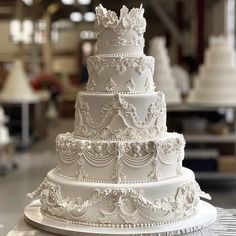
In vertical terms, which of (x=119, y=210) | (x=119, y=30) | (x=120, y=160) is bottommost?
(x=119, y=210)

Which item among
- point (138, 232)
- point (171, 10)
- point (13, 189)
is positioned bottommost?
point (13, 189)

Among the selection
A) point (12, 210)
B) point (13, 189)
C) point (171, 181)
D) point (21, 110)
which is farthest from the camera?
point (21, 110)

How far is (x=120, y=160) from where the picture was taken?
147 inches

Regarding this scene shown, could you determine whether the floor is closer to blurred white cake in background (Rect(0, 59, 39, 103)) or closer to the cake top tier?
blurred white cake in background (Rect(0, 59, 39, 103))

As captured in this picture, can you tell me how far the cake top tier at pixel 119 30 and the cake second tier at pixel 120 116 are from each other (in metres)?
0.31

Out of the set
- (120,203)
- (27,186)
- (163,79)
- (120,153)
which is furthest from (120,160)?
(163,79)

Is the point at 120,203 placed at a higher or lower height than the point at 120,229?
higher

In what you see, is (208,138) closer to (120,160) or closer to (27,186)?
(27,186)

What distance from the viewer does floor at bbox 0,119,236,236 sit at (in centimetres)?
725

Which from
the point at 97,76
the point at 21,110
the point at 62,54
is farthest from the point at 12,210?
the point at 62,54

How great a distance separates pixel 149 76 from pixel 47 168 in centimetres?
654

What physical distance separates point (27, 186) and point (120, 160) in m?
5.32

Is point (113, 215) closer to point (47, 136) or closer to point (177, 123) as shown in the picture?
point (177, 123)

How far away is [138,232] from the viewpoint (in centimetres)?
354
